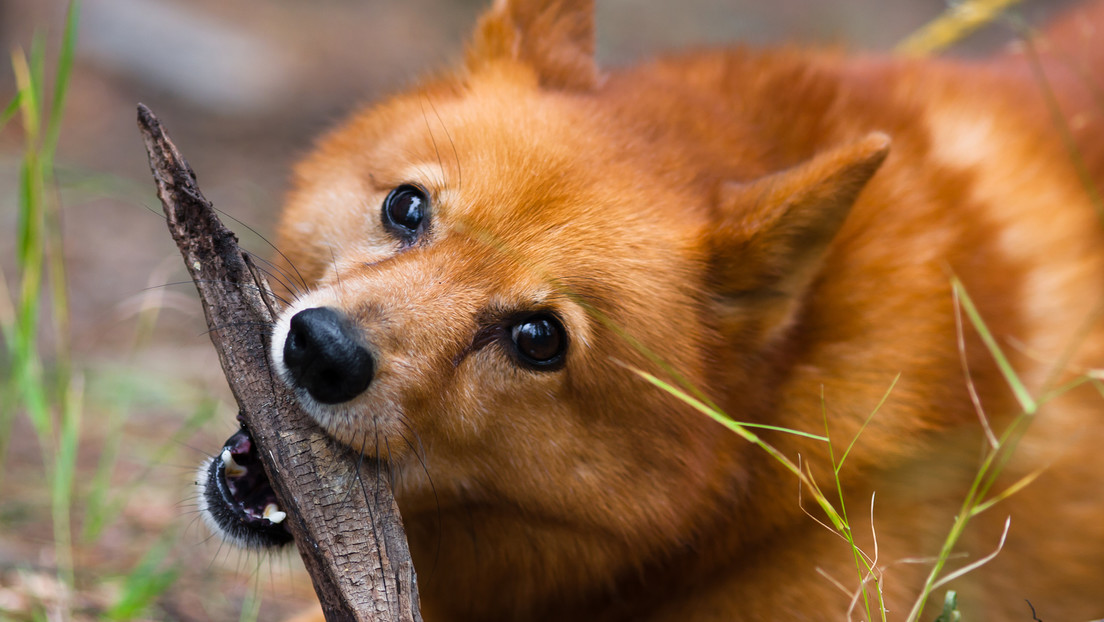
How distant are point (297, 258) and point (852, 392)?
1759 mm

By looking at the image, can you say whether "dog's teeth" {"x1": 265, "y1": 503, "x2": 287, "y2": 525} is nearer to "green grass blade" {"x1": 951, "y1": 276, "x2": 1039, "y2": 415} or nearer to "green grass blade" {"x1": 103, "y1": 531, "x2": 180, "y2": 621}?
"green grass blade" {"x1": 103, "y1": 531, "x2": 180, "y2": 621}

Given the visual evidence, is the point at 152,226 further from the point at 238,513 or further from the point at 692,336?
the point at 692,336

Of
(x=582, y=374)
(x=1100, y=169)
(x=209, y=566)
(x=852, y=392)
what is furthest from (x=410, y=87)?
(x=1100, y=169)

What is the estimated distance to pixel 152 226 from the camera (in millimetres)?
7539

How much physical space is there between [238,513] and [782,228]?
65.7 inches

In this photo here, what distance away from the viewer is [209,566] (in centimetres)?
374

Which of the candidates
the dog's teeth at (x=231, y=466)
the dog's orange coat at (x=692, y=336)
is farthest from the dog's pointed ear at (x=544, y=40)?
the dog's teeth at (x=231, y=466)

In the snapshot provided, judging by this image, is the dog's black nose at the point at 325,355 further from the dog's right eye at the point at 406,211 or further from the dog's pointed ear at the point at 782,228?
the dog's pointed ear at the point at 782,228

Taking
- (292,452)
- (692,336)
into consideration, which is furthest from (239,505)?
(692,336)

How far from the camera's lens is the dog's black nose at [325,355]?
2.14 meters

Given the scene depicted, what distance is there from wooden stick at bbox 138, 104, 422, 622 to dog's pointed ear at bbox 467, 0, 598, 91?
1.35m

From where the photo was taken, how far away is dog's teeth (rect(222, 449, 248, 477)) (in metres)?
2.38

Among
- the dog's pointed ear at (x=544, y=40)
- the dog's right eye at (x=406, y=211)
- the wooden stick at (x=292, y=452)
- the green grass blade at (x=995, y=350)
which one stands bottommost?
the green grass blade at (x=995, y=350)

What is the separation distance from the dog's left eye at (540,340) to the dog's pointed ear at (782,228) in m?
0.53
